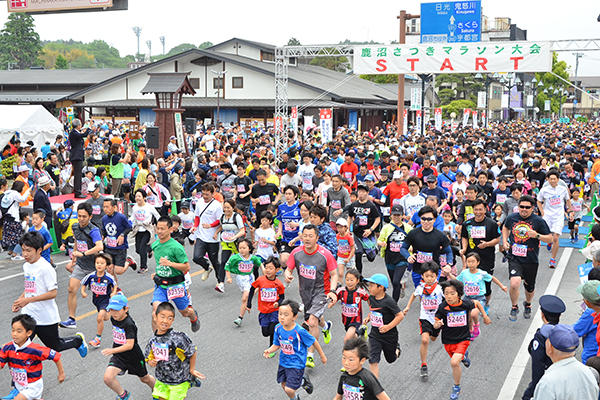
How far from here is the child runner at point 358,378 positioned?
16.5ft

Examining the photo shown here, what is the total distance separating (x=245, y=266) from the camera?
30.0 feet

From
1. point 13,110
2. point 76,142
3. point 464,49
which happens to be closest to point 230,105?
point 13,110

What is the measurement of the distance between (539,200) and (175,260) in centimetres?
774


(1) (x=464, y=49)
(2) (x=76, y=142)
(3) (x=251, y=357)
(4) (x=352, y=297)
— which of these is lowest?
(3) (x=251, y=357)

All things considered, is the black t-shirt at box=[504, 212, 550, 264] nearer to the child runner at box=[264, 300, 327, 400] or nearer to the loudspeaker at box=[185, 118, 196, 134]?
the child runner at box=[264, 300, 327, 400]

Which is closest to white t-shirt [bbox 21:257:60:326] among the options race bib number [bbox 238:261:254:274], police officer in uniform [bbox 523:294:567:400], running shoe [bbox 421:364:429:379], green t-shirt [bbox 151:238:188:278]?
green t-shirt [bbox 151:238:188:278]

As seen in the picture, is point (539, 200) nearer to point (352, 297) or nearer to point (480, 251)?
point (480, 251)

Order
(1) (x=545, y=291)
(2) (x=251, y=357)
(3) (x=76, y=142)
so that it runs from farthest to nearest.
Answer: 1. (3) (x=76, y=142)
2. (1) (x=545, y=291)
3. (2) (x=251, y=357)

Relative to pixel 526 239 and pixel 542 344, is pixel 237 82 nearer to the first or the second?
pixel 526 239

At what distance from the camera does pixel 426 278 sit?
7.48 meters

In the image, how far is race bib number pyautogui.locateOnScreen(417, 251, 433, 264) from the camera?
8648mm

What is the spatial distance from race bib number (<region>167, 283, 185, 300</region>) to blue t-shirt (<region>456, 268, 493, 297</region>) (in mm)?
3700

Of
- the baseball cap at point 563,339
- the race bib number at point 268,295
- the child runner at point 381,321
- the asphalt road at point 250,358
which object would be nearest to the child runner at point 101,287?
the asphalt road at point 250,358

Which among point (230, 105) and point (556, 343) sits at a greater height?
point (230, 105)
